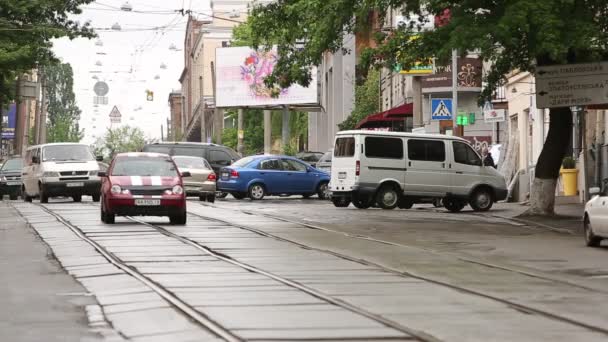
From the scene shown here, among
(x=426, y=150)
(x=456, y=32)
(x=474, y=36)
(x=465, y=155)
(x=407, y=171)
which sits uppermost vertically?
(x=456, y=32)

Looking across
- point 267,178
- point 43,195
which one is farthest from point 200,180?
point 43,195

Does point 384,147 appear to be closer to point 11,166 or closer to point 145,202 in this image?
point 145,202

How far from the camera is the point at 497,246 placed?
2330 centimetres

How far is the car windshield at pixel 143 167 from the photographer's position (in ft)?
96.4

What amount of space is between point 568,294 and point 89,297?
15.9 feet

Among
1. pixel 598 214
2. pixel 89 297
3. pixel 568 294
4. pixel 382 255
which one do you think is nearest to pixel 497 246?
pixel 598 214

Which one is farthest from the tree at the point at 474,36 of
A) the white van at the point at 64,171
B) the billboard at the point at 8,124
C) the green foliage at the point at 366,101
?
the billboard at the point at 8,124

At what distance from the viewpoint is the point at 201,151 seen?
176 ft

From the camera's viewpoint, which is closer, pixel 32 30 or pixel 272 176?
pixel 272 176

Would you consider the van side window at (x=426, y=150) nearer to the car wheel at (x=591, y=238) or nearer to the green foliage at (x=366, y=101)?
the car wheel at (x=591, y=238)

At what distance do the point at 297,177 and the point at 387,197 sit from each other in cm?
946

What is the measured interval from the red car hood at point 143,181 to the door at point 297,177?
61.0 feet

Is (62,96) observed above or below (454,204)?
above

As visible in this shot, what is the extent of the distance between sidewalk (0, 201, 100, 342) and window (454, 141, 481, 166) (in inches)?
731
